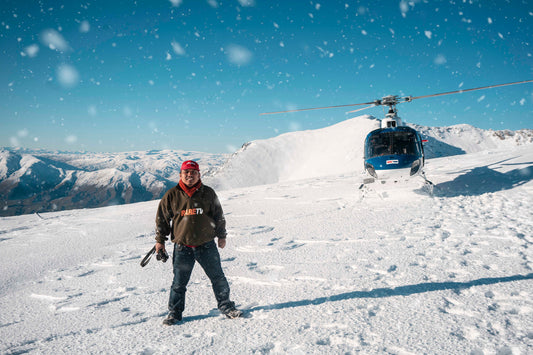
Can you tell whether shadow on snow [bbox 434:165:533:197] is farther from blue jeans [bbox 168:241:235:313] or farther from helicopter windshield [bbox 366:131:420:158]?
blue jeans [bbox 168:241:235:313]

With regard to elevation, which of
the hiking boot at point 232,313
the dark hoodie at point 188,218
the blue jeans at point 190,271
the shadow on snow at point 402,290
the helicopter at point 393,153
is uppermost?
the helicopter at point 393,153

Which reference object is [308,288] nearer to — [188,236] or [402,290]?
[402,290]

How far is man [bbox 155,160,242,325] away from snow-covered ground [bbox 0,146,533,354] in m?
0.29

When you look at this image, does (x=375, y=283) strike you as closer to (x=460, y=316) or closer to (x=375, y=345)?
(x=460, y=316)

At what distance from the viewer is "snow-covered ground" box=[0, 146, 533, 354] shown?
3.08m

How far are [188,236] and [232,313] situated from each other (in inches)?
45.5

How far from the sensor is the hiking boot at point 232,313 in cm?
355

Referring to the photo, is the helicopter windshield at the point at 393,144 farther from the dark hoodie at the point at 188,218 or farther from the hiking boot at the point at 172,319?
the hiking boot at the point at 172,319

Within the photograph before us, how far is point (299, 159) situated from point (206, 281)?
5380 cm

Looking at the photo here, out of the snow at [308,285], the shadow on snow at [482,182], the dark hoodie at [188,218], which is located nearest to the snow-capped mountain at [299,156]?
the shadow on snow at [482,182]

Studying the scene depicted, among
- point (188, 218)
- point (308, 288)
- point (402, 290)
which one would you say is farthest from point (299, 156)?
point (188, 218)

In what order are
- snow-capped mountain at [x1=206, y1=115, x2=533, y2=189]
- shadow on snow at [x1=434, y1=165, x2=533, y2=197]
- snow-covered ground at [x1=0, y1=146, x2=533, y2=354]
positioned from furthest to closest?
snow-capped mountain at [x1=206, y1=115, x2=533, y2=189]
shadow on snow at [x1=434, y1=165, x2=533, y2=197]
snow-covered ground at [x1=0, y1=146, x2=533, y2=354]

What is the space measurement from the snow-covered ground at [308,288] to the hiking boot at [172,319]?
77 millimetres

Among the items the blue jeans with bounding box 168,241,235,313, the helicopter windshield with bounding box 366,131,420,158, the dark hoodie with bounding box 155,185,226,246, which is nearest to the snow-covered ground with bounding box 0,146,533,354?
the blue jeans with bounding box 168,241,235,313
